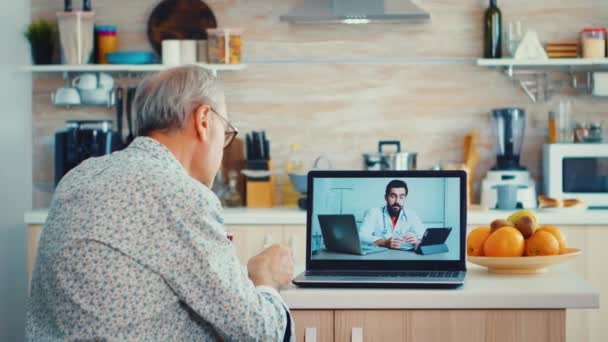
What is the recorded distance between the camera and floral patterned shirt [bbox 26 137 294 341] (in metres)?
1.80

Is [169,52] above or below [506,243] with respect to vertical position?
above

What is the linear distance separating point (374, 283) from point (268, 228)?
207 centimetres

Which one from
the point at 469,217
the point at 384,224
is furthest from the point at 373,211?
the point at 469,217

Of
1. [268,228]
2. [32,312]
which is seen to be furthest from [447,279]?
[268,228]

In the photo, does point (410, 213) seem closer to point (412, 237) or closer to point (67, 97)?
point (412, 237)

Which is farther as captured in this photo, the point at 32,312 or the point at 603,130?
the point at 603,130

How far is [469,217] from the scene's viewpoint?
4.32 m

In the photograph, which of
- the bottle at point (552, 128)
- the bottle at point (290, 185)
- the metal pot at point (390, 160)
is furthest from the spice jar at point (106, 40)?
the bottle at point (552, 128)

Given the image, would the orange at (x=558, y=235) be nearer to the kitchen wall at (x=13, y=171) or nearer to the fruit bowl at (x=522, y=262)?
the fruit bowl at (x=522, y=262)

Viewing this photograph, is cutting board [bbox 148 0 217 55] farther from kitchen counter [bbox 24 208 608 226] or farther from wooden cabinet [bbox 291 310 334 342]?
wooden cabinet [bbox 291 310 334 342]

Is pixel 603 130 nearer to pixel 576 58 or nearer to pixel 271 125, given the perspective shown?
pixel 576 58

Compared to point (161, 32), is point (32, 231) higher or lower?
lower

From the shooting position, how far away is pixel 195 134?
203 cm

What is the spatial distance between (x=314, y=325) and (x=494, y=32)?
2679 millimetres
